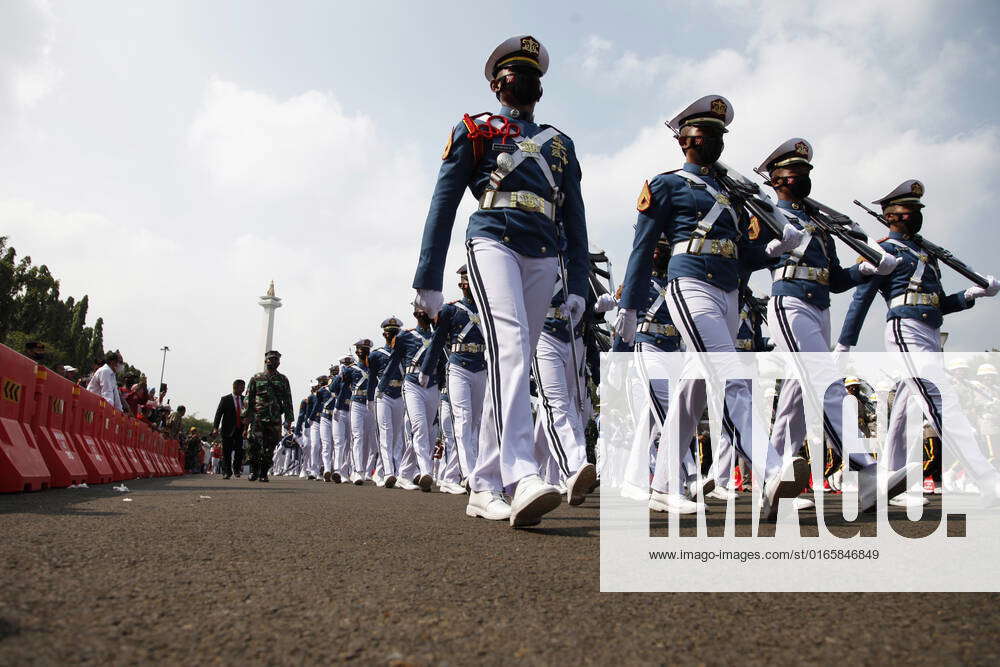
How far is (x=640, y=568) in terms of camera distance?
2.45 m

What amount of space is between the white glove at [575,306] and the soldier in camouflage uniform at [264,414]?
31.9ft

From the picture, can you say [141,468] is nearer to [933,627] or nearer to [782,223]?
[782,223]

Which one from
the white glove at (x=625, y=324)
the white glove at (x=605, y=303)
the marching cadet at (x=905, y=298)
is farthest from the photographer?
the white glove at (x=605, y=303)

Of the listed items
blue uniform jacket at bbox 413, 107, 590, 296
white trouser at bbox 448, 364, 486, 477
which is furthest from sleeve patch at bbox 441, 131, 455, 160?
white trouser at bbox 448, 364, 486, 477

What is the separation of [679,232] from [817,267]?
144 centimetres

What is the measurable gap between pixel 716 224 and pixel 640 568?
301 cm

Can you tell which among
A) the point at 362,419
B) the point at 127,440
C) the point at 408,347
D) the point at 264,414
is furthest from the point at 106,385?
the point at 408,347

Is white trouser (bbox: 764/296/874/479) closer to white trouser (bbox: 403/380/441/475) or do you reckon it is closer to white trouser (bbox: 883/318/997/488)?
white trouser (bbox: 883/318/997/488)

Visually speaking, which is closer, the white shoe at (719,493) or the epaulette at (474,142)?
the epaulette at (474,142)

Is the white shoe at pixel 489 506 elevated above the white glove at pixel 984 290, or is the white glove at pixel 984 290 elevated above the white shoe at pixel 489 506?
the white glove at pixel 984 290

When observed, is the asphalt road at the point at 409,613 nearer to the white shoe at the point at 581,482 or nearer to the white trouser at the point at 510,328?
the white trouser at the point at 510,328

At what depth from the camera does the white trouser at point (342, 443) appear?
722 inches

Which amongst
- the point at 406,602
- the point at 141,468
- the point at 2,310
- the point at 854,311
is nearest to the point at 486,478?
the point at 406,602

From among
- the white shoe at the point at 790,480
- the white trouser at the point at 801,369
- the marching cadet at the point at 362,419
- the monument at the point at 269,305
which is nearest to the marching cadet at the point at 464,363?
the white trouser at the point at 801,369
